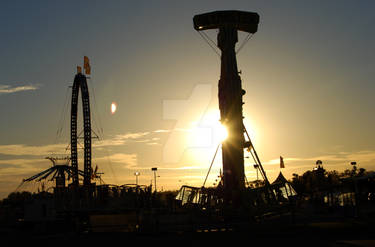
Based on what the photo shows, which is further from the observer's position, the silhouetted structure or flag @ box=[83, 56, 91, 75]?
flag @ box=[83, 56, 91, 75]

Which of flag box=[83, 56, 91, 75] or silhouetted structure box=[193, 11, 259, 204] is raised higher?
flag box=[83, 56, 91, 75]

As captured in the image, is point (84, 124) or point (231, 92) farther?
point (84, 124)

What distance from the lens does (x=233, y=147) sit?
37531 mm

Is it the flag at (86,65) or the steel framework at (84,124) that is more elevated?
the flag at (86,65)

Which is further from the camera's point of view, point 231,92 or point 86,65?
point 86,65

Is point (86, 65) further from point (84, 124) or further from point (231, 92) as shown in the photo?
point (231, 92)

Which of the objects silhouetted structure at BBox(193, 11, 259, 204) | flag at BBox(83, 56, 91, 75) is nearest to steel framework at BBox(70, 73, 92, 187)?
flag at BBox(83, 56, 91, 75)

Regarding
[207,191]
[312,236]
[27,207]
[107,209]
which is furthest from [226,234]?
[27,207]

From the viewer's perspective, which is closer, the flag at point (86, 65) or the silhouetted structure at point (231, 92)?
the silhouetted structure at point (231, 92)

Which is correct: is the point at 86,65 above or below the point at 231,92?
above

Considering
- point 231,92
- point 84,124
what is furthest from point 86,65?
point 231,92

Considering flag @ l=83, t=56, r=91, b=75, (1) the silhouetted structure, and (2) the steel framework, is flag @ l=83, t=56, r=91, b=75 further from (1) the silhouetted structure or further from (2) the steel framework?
(1) the silhouetted structure

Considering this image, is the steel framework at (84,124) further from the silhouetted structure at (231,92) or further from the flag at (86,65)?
the silhouetted structure at (231,92)

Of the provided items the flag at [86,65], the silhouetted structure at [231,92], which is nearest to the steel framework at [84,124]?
the flag at [86,65]
